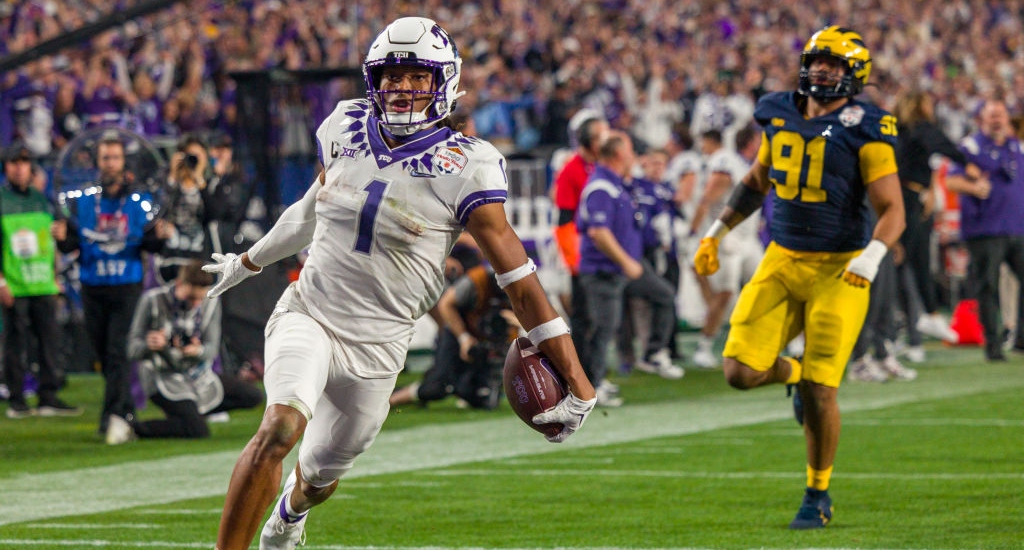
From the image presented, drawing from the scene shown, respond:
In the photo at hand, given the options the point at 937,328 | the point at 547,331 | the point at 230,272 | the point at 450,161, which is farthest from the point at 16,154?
the point at 937,328

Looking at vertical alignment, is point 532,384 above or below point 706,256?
above

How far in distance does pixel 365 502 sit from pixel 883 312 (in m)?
6.37

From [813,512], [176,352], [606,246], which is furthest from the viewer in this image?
[606,246]

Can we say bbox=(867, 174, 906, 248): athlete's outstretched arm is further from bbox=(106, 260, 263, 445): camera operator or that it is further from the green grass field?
bbox=(106, 260, 263, 445): camera operator

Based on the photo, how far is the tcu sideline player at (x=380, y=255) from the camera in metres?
5.01

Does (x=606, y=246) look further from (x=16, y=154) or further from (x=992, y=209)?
(x=992, y=209)

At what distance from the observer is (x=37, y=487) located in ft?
26.8

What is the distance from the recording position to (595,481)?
8.09 m

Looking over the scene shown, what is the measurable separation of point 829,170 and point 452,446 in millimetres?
3455

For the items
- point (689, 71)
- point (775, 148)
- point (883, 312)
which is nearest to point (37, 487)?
point (775, 148)

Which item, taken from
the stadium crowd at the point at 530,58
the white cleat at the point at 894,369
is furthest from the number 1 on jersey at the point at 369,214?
the stadium crowd at the point at 530,58

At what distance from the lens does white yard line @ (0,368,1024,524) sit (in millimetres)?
7785

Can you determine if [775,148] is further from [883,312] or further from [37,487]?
[883,312]

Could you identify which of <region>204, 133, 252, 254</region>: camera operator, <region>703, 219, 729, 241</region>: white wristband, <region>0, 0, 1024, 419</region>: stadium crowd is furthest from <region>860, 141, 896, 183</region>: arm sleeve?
<region>204, 133, 252, 254</region>: camera operator
